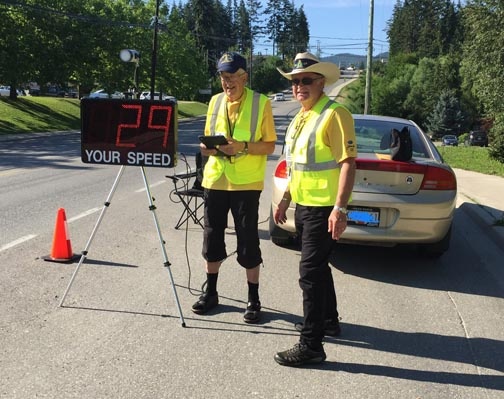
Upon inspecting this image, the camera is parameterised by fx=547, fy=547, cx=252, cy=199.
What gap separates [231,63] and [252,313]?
74.4 inches

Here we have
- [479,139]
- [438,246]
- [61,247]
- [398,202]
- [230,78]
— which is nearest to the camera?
[230,78]

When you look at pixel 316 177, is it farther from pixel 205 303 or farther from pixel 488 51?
pixel 488 51

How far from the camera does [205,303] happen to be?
14.3 ft

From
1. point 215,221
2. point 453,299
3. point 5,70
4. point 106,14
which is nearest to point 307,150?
point 215,221

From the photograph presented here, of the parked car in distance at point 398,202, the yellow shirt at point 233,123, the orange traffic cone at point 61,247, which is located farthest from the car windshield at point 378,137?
the orange traffic cone at point 61,247

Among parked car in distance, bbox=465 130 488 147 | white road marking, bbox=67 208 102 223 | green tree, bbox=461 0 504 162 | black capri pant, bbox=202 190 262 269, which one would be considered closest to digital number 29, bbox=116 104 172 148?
black capri pant, bbox=202 190 262 269

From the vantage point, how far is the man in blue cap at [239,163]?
4109 mm

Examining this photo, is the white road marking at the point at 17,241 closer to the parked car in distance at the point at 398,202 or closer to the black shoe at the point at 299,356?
the parked car in distance at the point at 398,202

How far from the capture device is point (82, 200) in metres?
9.15

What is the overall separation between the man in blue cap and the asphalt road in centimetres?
53

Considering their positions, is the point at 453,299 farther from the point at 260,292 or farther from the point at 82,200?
the point at 82,200

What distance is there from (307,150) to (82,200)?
6.43 meters

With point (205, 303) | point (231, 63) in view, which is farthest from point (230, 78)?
point (205, 303)

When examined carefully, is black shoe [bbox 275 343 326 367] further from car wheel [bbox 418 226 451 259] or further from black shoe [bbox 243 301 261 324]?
car wheel [bbox 418 226 451 259]
